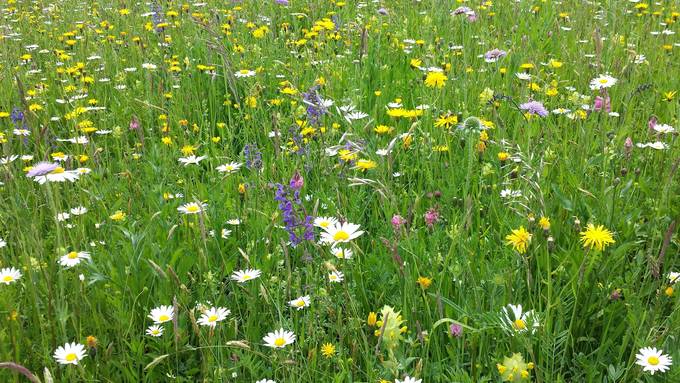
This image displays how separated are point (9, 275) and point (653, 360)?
1632mm

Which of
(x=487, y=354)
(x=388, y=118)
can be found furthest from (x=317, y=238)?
(x=388, y=118)

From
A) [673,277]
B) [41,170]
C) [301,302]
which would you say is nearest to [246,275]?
[301,302]

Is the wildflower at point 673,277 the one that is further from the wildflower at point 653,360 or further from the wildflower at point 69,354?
the wildflower at point 69,354

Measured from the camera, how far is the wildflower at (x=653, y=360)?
4.18 feet

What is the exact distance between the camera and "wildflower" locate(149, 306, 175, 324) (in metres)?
1.60

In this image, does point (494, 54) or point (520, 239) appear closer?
point (520, 239)

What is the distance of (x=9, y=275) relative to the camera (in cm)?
171

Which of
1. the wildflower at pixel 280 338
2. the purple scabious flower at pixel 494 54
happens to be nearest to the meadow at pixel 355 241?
the wildflower at pixel 280 338

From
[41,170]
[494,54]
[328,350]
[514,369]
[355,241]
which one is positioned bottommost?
[355,241]

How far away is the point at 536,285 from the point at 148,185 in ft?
4.95

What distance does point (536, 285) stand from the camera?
1.67 m

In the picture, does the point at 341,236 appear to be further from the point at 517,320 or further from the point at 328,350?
the point at 517,320

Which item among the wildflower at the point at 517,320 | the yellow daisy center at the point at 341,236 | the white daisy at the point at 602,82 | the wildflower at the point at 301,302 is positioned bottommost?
the wildflower at the point at 301,302

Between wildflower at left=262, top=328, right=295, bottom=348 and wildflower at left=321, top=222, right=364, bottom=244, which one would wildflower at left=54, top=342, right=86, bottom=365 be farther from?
wildflower at left=321, top=222, right=364, bottom=244
